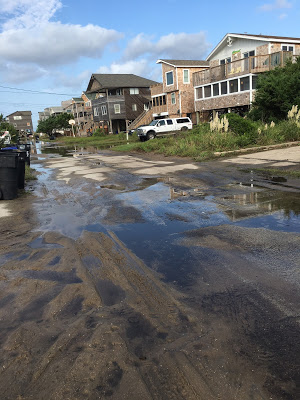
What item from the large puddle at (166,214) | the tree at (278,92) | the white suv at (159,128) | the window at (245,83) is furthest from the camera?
the white suv at (159,128)

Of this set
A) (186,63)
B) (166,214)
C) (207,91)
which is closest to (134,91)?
(186,63)

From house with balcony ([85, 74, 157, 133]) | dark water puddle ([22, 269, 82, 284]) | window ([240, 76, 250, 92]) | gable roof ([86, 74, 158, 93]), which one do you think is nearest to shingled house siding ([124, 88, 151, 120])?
house with balcony ([85, 74, 157, 133])

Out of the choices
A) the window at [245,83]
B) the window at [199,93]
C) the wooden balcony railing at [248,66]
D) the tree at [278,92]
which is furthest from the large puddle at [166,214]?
the window at [199,93]

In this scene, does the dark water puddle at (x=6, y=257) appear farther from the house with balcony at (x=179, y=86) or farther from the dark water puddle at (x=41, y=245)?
the house with balcony at (x=179, y=86)

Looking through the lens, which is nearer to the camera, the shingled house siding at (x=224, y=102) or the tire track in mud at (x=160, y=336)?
the tire track in mud at (x=160, y=336)

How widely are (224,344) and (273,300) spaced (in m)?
0.97

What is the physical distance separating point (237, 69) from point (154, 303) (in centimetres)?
3270

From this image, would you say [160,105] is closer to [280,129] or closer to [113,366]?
[280,129]

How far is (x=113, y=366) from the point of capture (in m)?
2.70

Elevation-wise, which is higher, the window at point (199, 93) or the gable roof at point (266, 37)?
the gable roof at point (266, 37)

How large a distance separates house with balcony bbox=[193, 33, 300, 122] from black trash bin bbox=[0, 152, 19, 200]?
24.6m

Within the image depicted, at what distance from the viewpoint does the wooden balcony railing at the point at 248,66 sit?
28172mm

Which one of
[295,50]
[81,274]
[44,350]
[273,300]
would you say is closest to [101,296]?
[81,274]

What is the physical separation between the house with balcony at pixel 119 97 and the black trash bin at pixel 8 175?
1804 inches
